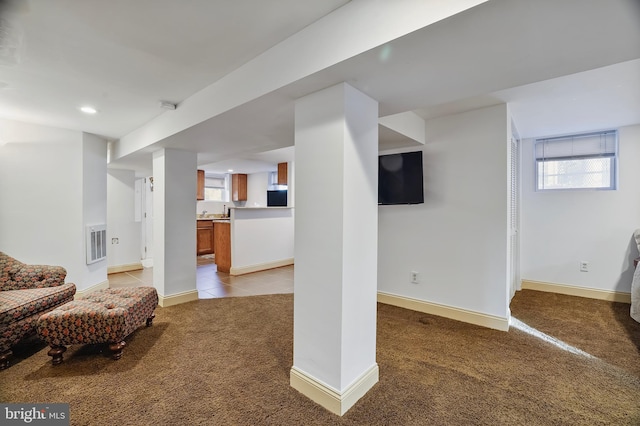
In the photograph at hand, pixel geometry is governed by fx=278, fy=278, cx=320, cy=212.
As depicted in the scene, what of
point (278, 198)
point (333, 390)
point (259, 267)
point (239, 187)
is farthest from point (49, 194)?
point (239, 187)

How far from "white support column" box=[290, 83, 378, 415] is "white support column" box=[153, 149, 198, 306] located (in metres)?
2.30

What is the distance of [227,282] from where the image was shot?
4672 mm

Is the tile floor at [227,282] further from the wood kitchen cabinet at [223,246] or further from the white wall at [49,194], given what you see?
the white wall at [49,194]

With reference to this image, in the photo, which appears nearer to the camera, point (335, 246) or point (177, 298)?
point (335, 246)

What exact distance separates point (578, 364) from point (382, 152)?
2680 mm

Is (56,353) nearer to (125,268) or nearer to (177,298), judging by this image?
(177,298)

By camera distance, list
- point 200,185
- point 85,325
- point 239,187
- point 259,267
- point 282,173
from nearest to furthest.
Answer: point 85,325 → point 259,267 → point 282,173 → point 200,185 → point 239,187

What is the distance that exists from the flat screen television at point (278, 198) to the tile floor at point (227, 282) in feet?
6.74

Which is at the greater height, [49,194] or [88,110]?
[88,110]

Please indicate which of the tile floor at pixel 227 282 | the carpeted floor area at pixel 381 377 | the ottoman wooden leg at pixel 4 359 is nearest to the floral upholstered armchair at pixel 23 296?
the ottoman wooden leg at pixel 4 359

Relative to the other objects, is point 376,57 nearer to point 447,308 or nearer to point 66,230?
point 447,308

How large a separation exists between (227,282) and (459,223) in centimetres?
364

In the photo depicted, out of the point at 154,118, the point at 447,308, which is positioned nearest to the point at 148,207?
the point at 154,118

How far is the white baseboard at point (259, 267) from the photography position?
5227 millimetres
